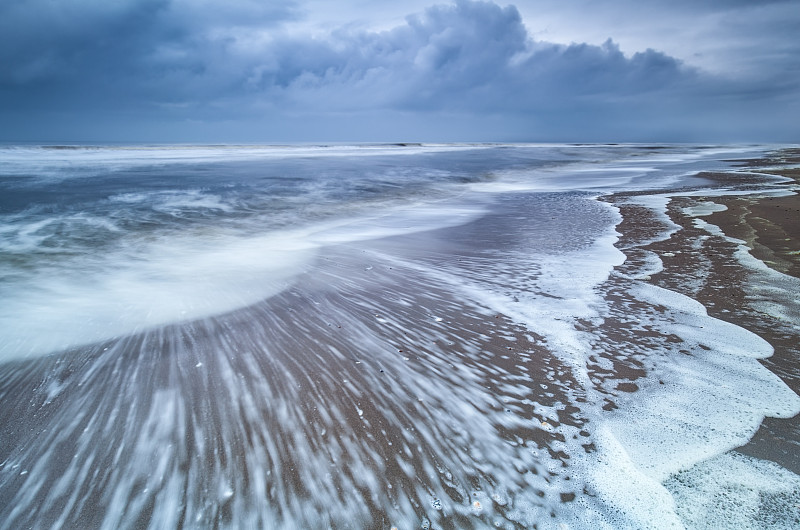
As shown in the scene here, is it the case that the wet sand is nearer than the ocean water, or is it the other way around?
the ocean water

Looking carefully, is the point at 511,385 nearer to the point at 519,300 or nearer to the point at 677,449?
the point at 677,449

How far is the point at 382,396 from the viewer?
9.70 ft

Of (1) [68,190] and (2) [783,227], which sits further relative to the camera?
(1) [68,190]

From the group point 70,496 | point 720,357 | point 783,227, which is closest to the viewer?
point 70,496

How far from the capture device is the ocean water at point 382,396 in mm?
2084

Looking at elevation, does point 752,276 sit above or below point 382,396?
above

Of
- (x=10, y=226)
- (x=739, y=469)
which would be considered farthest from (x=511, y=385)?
(x=10, y=226)

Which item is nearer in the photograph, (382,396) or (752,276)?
(382,396)

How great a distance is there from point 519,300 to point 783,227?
6506mm

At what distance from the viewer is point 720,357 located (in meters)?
3.31

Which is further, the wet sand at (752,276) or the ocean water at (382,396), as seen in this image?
the wet sand at (752,276)

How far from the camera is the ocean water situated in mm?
2084

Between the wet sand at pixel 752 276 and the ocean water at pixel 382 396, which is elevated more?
the wet sand at pixel 752 276

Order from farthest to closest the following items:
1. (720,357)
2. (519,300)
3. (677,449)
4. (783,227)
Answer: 1. (783,227)
2. (519,300)
3. (720,357)
4. (677,449)
